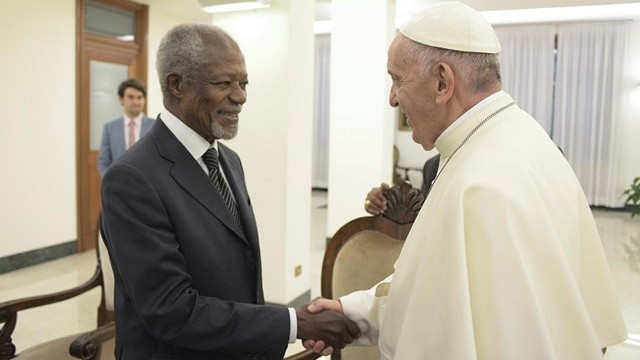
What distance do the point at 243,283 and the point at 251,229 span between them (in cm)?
15

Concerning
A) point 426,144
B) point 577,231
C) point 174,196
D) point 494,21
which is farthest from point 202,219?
point 494,21

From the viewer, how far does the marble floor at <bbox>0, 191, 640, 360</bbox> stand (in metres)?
3.87

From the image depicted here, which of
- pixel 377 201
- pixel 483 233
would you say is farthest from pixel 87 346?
pixel 483 233

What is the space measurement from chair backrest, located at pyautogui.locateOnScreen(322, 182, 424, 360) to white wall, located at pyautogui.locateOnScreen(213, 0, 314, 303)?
7.10ft

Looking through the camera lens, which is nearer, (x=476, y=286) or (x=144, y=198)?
(x=476, y=286)

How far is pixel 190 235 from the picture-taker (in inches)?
53.5

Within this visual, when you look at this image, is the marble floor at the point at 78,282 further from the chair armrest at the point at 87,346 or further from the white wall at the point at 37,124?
the chair armrest at the point at 87,346

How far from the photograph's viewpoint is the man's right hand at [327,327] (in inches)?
61.2

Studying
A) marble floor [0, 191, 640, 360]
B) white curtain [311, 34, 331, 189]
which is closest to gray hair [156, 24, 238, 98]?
marble floor [0, 191, 640, 360]

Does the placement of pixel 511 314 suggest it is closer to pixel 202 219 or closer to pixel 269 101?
pixel 202 219

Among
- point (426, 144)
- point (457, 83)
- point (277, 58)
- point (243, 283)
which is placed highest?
point (277, 58)

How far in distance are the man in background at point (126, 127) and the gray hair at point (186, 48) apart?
3.63 metres

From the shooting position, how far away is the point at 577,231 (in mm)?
1264

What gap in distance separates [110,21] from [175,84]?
5.75 metres
